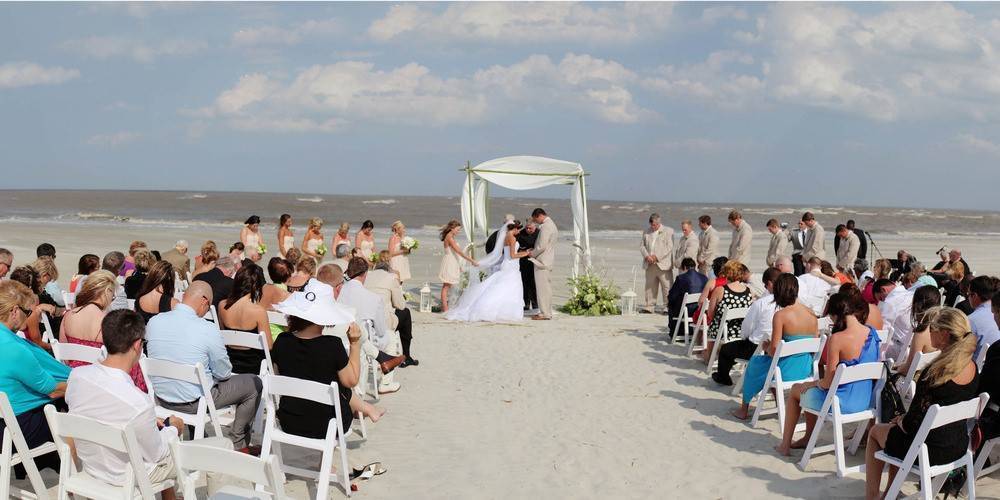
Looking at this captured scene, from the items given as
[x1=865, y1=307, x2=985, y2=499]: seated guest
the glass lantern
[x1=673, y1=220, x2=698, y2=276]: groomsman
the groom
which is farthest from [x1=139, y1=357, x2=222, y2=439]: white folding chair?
[x1=673, y1=220, x2=698, y2=276]: groomsman

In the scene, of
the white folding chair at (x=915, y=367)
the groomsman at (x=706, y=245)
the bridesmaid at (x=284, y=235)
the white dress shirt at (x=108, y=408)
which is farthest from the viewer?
the bridesmaid at (x=284, y=235)

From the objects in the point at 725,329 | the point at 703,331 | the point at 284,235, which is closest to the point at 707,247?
the point at 703,331

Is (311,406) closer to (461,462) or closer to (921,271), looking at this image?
(461,462)

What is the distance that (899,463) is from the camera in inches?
165

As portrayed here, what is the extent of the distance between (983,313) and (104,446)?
Result: 589 centimetres

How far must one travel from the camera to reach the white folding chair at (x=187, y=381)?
4535 mm

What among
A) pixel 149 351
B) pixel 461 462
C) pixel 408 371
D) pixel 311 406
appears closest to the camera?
pixel 311 406

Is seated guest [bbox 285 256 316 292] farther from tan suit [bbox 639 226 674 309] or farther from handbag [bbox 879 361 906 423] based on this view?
tan suit [bbox 639 226 674 309]

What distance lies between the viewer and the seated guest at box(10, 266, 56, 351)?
577cm

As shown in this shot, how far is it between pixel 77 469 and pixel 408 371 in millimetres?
4162

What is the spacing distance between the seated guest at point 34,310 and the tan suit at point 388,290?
8.75 ft

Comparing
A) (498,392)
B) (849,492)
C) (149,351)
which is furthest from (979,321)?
(149,351)

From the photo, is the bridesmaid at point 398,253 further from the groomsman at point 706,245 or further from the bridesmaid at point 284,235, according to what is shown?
the groomsman at point 706,245

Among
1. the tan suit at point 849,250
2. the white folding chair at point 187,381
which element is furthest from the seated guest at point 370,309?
the tan suit at point 849,250
